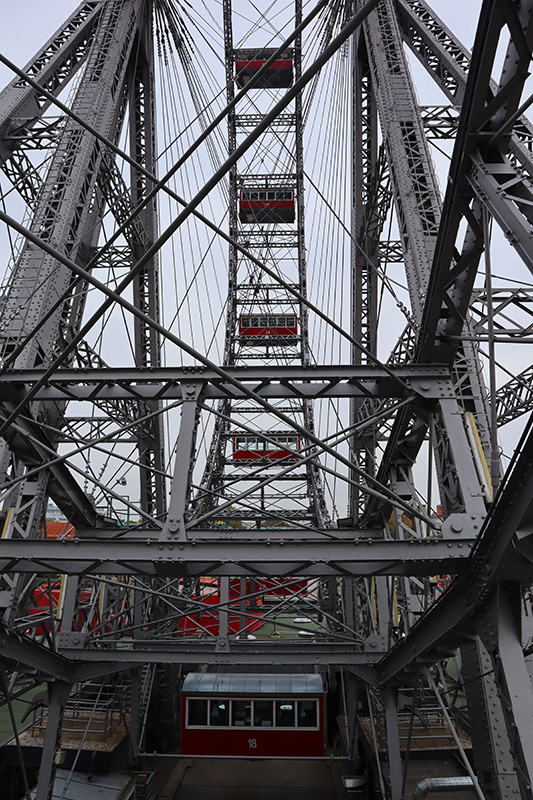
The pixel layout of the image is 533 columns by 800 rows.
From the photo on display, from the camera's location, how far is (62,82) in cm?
1116

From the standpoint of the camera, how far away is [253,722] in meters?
14.1

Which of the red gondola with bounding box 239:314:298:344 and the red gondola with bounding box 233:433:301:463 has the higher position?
the red gondola with bounding box 239:314:298:344

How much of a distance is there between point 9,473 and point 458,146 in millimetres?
6934

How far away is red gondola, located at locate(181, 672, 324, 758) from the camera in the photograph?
46.0 ft

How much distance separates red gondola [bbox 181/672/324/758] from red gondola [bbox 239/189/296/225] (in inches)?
726

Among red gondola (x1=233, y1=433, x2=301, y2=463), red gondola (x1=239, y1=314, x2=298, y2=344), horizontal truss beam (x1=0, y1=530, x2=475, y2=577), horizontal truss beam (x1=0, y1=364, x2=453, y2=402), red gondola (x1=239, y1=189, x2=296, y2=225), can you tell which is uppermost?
red gondola (x1=239, y1=189, x2=296, y2=225)

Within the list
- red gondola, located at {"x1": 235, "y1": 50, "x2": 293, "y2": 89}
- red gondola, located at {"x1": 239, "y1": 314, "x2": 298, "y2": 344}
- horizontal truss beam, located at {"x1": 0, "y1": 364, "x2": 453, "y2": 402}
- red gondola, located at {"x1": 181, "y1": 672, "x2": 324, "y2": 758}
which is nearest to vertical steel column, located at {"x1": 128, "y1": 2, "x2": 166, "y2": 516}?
red gondola, located at {"x1": 181, "y1": 672, "x2": 324, "y2": 758}

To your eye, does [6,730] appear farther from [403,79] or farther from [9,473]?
[403,79]

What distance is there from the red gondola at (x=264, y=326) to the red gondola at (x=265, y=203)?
4.29 m

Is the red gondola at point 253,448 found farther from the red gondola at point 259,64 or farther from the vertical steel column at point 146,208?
the red gondola at point 259,64

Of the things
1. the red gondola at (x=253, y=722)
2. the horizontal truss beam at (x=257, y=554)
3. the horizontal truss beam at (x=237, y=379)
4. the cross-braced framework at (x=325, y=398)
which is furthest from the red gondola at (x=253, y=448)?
the horizontal truss beam at (x=257, y=554)

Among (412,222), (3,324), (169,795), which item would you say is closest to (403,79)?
(412,222)

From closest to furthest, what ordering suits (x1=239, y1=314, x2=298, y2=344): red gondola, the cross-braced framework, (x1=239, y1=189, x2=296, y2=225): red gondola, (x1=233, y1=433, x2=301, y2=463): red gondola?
the cross-braced framework → (x1=233, y1=433, x2=301, y2=463): red gondola → (x1=239, y1=314, x2=298, y2=344): red gondola → (x1=239, y1=189, x2=296, y2=225): red gondola

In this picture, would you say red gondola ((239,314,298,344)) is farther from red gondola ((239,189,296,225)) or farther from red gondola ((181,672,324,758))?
red gondola ((181,672,324,758))
